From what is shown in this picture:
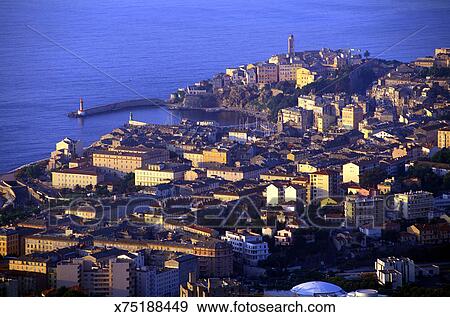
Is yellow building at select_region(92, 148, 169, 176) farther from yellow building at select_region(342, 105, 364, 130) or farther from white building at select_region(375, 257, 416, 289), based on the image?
white building at select_region(375, 257, 416, 289)

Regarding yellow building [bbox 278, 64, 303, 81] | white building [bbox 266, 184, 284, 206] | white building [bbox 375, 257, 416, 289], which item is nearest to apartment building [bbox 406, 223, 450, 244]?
white building [bbox 375, 257, 416, 289]

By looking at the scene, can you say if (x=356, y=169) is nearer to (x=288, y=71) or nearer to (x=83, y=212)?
(x=83, y=212)

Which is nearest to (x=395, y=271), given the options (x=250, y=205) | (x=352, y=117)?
(x=250, y=205)

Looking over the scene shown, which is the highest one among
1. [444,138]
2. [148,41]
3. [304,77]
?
[148,41]

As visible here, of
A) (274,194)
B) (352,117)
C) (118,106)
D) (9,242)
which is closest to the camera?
(9,242)

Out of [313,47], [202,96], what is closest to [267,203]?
[202,96]

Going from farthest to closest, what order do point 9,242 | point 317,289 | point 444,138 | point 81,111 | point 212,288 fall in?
point 81,111 < point 444,138 < point 9,242 < point 212,288 < point 317,289
